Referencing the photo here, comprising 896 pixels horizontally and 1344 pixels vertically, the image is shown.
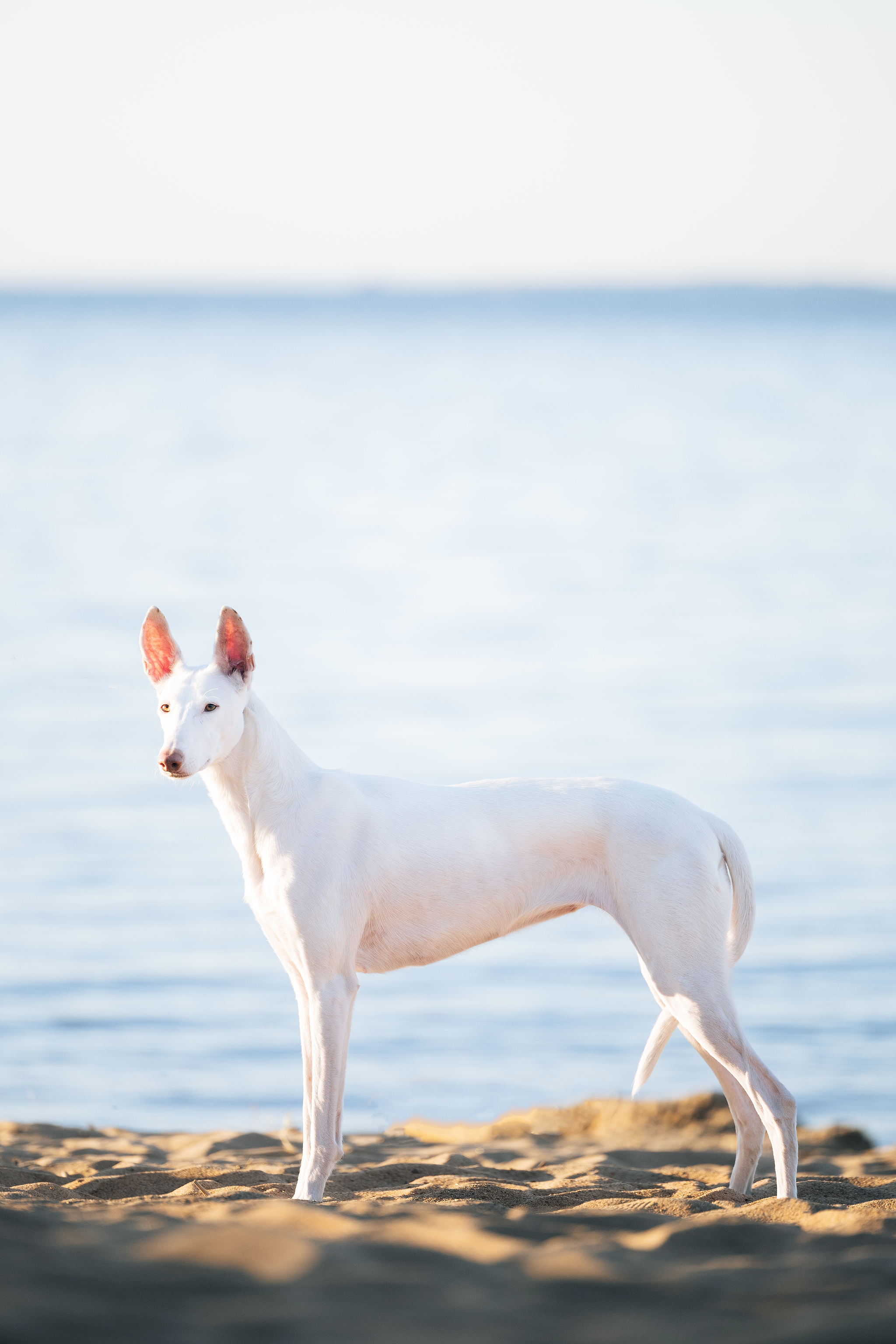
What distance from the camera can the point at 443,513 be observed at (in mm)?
34531

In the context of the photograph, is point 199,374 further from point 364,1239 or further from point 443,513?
point 364,1239

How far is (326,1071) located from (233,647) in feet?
5.07

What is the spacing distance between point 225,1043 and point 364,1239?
6019mm

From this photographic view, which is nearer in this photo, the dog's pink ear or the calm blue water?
the dog's pink ear

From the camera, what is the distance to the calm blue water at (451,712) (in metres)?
9.16

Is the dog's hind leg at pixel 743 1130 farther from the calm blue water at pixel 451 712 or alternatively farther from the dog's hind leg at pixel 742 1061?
the calm blue water at pixel 451 712

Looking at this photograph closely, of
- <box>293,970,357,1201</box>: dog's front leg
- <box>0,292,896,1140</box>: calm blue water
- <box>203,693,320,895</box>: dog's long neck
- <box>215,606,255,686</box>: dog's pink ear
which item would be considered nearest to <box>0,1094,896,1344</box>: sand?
<box>293,970,357,1201</box>: dog's front leg

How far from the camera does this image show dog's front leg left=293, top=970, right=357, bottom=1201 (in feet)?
17.0

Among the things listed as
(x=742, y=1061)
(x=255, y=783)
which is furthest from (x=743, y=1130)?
(x=255, y=783)

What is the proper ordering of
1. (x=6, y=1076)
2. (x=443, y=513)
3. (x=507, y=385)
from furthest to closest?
(x=507, y=385) < (x=443, y=513) < (x=6, y=1076)

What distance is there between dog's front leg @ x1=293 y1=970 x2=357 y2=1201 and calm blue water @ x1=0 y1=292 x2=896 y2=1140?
3.09 meters

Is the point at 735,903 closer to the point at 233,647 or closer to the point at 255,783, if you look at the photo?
the point at 255,783

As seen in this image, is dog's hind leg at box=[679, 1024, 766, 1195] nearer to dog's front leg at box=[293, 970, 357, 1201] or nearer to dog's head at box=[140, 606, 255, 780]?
dog's front leg at box=[293, 970, 357, 1201]

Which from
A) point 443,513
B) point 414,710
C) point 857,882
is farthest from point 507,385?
point 857,882
